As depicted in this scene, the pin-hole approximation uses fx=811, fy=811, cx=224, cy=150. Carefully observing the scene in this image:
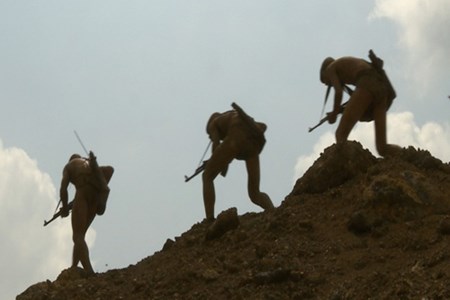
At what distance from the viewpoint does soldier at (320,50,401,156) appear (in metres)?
11.9

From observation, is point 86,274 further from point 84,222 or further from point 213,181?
point 213,181

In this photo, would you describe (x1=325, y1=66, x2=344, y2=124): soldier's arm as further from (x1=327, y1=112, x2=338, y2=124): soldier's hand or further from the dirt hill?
the dirt hill

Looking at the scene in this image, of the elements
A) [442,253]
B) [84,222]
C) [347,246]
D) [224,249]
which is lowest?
[442,253]

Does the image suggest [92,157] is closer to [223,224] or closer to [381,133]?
[223,224]

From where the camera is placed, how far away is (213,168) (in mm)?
12047

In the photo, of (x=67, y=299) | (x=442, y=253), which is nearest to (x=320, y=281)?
(x=442, y=253)

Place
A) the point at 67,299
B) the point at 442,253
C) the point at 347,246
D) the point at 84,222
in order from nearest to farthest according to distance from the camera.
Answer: the point at 442,253 < the point at 347,246 < the point at 67,299 < the point at 84,222

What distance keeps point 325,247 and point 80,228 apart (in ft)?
14.7

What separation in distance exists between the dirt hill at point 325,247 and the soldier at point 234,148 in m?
0.44

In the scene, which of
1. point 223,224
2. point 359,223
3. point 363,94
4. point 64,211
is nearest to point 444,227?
point 359,223

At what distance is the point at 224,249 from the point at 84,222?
9.83ft

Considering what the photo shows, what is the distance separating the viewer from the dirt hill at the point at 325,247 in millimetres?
8867

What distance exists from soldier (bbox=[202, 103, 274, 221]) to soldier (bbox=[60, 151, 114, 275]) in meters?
1.90

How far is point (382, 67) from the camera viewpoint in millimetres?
12039
